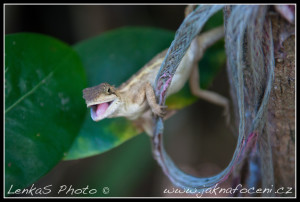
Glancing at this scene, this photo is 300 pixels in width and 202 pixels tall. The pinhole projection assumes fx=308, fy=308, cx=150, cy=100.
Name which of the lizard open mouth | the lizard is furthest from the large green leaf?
the lizard open mouth

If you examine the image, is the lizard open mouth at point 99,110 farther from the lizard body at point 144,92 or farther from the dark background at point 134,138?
the dark background at point 134,138

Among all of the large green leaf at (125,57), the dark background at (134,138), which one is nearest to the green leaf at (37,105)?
the large green leaf at (125,57)

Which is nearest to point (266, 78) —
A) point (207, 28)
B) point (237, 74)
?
point (237, 74)

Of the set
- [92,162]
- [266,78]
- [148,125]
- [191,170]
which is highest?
[266,78]

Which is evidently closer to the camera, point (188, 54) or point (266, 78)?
point (266, 78)

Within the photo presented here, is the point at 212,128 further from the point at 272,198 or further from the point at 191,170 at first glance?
the point at 272,198

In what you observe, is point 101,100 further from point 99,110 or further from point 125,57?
point 125,57

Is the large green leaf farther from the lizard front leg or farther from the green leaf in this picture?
the lizard front leg

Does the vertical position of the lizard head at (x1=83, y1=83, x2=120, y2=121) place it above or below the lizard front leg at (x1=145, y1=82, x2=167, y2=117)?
above
